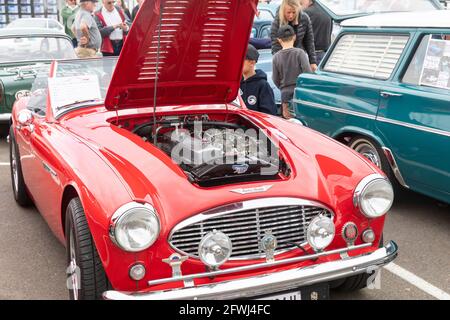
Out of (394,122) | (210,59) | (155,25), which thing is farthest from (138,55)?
(394,122)

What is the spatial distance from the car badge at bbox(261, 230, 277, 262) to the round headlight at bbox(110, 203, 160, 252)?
532mm

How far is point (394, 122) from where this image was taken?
14.8 ft

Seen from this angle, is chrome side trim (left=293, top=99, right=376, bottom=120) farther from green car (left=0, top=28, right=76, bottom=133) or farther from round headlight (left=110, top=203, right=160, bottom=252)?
green car (left=0, top=28, right=76, bottom=133)

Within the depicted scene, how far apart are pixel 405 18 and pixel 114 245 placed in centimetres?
340

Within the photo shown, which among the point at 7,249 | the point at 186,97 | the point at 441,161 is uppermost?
the point at 186,97

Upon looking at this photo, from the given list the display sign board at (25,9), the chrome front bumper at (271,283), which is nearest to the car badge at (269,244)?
the chrome front bumper at (271,283)

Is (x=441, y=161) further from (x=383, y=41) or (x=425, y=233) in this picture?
(x=383, y=41)

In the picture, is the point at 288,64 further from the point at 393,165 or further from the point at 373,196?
the point at 373,196

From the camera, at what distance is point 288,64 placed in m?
6.16

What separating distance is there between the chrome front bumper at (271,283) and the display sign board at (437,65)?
1933 millimetres

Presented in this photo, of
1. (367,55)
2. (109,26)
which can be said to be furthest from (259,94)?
(109,26)

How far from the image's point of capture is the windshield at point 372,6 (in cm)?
796

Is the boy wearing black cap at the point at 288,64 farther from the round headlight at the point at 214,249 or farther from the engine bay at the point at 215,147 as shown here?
the round headlight at the point at 214,249

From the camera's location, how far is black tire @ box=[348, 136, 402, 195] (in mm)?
4727
